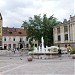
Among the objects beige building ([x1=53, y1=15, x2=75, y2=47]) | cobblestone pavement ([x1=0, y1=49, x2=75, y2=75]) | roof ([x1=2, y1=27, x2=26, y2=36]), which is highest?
roof ([x1=2, y1=27, x2=26, y2=36])

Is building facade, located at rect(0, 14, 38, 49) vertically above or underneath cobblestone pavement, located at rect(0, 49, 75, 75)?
above

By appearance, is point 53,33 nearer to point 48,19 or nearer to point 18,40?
point 48,19

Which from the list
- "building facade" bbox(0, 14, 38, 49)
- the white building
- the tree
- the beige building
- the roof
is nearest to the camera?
the beige building

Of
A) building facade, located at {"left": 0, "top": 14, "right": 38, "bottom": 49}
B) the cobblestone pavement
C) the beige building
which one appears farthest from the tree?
the cobblestone pavement

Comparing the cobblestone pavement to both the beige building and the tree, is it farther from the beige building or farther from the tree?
the tree

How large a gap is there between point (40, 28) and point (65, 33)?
8608 millimetres

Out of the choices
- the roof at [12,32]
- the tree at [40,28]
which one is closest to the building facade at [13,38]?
the roof at [12,32]

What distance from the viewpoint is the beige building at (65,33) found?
77.1 meters

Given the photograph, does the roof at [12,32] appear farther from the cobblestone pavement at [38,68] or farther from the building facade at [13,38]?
the cobblestone pavement at [38,68]

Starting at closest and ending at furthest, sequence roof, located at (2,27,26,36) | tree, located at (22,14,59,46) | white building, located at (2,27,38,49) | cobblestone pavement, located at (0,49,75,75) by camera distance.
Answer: cobblestone pavement, located at (0,49,75,75), tree, located at (22,14,59,46), white building, located at (2,27,38,49), roof, located at (2,27,26,36)

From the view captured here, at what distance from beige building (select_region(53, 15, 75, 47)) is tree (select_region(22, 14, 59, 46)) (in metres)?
2.20

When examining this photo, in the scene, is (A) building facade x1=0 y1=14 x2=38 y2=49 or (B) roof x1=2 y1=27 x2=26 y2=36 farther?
(B) roof x1=2 y1=27 x2=26 y2=36

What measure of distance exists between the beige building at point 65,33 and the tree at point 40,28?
2205mm

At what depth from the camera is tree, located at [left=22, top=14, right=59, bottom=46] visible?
83.7m
